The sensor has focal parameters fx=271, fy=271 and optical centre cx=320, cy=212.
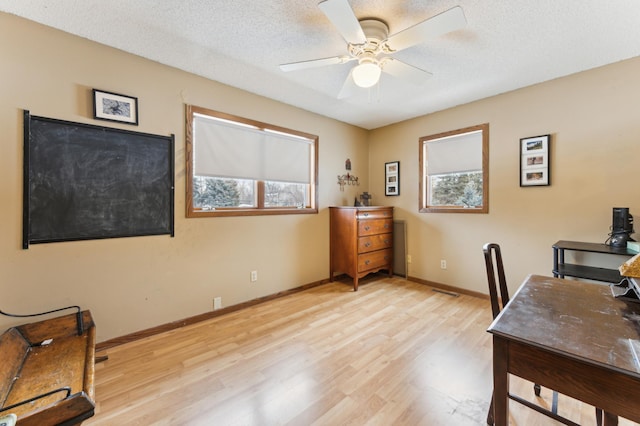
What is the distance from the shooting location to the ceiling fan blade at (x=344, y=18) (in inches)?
57.4

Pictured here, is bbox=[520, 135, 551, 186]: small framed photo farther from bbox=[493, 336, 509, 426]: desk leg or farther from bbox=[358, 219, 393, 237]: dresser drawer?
bbox=[493, 336, 509, 426]: desk leg

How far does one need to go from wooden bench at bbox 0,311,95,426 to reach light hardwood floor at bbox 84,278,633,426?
232mm

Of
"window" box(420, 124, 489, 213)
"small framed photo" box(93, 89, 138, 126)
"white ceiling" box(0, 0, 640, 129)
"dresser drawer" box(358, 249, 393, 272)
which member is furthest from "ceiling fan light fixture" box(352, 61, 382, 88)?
"dresser drawer" box(358, 249, 393, 272)

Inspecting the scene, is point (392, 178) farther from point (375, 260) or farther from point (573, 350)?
point (573, 350)

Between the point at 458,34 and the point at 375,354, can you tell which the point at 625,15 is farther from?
the point at 375,354

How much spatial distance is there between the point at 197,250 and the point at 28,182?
1.29 metres

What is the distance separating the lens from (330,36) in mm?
2059

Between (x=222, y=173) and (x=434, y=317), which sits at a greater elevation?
(x=222, y=173)

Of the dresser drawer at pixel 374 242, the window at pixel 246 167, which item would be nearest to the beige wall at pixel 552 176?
the dresser drawer at pixel 374 242

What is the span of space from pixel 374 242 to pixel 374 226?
0.74 ft

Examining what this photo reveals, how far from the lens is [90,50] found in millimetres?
2117

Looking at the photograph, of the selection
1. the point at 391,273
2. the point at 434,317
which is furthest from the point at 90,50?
→ the point at 391,273

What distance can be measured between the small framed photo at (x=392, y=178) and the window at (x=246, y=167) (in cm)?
122

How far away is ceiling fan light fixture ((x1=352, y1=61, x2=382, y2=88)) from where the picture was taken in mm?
1916
